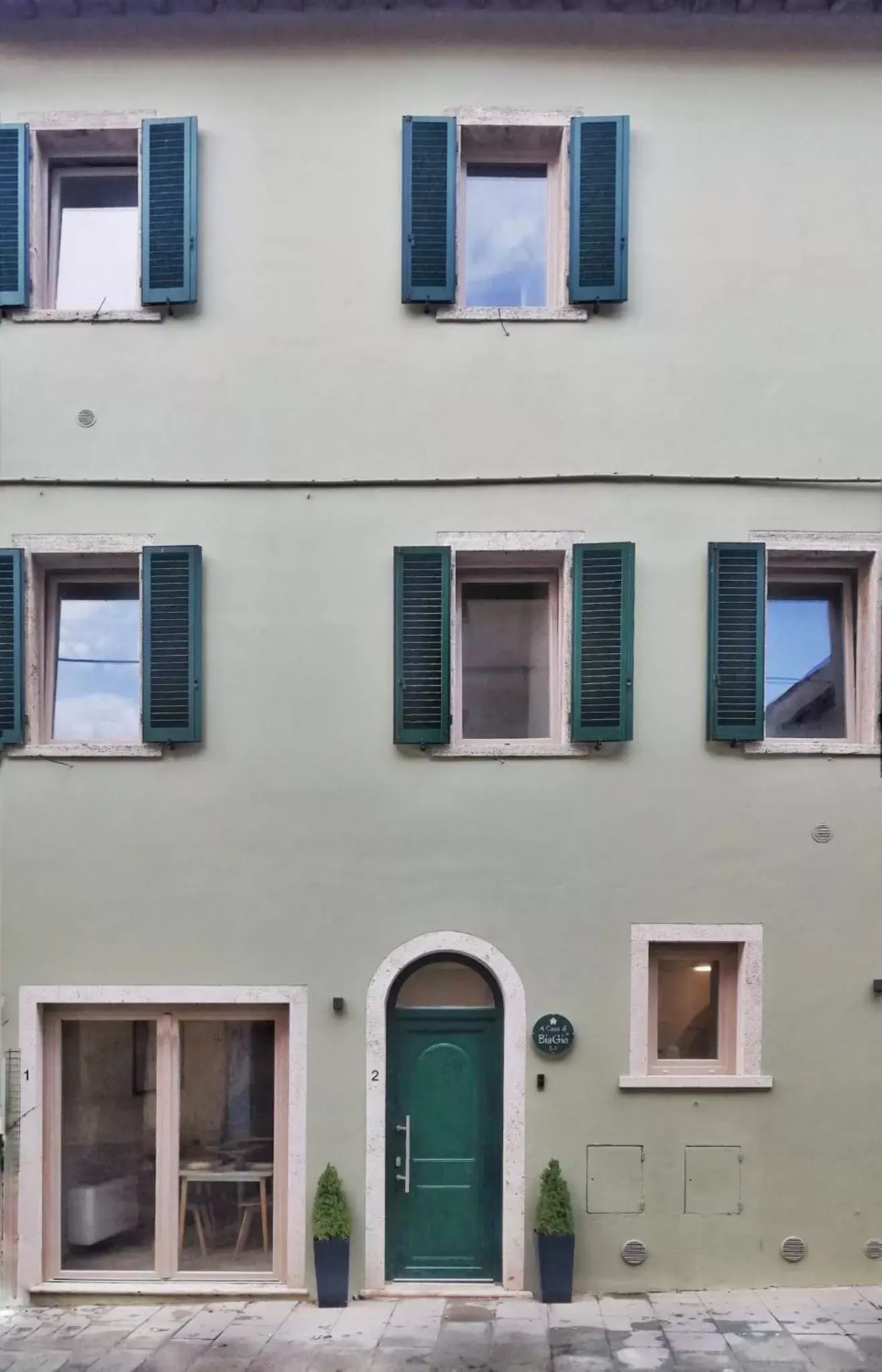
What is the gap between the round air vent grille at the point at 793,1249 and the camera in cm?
734

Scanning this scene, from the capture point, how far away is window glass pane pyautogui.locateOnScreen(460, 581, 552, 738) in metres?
7.76

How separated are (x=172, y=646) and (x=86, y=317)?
8.59 feet

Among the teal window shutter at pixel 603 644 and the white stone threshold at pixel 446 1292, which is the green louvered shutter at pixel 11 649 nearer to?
the teal window shutter at pixel 603 644

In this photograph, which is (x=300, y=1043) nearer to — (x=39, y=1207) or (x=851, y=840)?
(x=39, y=1207)

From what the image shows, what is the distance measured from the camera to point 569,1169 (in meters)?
7.38

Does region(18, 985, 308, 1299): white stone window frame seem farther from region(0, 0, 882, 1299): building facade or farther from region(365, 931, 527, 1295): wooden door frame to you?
region(365, 931, 527, 1295): wooden door frame

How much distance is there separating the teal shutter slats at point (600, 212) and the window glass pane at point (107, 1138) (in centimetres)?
650

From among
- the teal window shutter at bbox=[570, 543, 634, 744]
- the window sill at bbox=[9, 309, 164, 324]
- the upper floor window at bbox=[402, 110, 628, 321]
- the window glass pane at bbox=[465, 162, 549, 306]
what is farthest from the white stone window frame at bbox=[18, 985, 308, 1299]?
the window glass pane at bbox=[465, 162, 549, 306]

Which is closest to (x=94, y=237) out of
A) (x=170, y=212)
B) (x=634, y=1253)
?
(x=170, y=212)

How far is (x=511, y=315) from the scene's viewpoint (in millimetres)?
7590

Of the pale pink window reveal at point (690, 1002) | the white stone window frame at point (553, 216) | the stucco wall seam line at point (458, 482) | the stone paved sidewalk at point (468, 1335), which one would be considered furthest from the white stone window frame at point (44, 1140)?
the white stone window frame at point (553, 216)

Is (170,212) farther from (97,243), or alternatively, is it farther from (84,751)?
(84,751)

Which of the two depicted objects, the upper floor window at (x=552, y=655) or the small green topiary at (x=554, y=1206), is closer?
the small green topiary at (x=554, y=1206)

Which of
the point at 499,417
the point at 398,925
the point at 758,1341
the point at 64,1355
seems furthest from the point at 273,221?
the point at 758,1341
